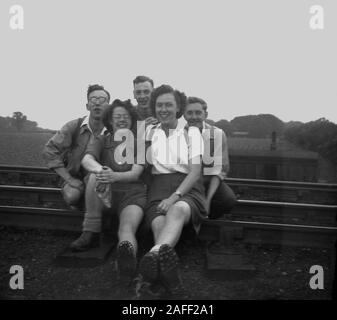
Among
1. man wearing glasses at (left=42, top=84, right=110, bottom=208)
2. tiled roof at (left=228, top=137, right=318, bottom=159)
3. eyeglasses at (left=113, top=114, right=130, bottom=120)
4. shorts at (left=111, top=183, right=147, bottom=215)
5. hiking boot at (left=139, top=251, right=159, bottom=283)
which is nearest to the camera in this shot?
hiking boot at (left=139, top=251, right=159, bottom=283)

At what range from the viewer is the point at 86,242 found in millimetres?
3080

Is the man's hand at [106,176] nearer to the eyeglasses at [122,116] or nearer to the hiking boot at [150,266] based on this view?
the eyeglasses at [122,116]

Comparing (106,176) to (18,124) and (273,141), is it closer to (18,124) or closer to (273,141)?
(18,124)

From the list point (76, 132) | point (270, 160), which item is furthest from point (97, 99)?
point (270, 160)

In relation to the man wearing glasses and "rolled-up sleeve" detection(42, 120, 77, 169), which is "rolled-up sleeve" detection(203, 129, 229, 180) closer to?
the man wearing glasses

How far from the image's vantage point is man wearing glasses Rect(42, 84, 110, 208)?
11.0 feet

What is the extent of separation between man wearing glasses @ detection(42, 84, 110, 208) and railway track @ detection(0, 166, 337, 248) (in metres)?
0.32

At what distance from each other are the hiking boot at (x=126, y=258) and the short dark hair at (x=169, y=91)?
1123 millimetres

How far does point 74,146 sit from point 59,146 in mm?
138

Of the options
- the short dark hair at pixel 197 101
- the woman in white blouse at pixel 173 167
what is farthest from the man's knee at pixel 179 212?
the short dark hair at pixel 197 101

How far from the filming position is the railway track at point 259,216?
3.36 metres

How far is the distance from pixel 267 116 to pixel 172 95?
2.96 feet

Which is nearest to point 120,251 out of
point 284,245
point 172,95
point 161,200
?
point 161,200

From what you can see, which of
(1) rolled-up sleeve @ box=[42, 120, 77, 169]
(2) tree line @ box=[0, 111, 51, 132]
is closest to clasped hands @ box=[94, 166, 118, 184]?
(1) rolled-up sleeve @ box=[42, 120, 77, 169]
